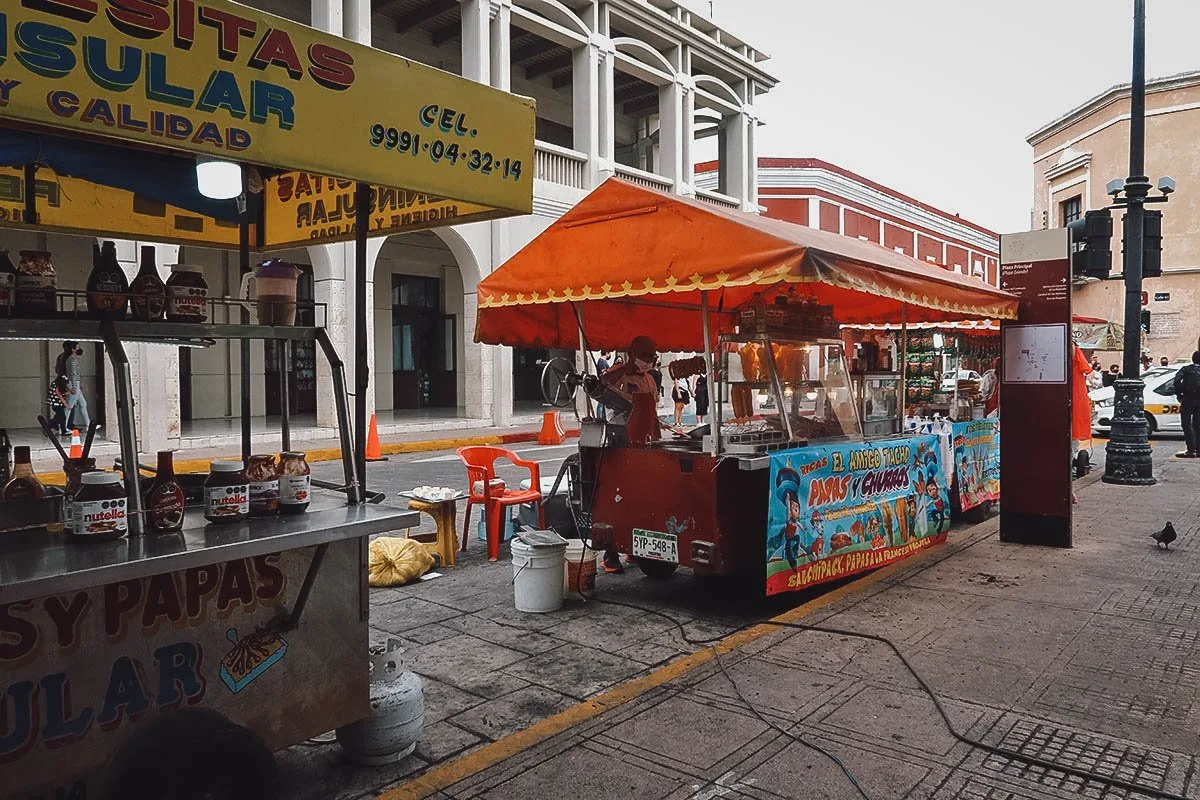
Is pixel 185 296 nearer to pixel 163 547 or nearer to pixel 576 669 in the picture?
pixel 163 547

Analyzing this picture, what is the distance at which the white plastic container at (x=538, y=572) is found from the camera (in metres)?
5.76

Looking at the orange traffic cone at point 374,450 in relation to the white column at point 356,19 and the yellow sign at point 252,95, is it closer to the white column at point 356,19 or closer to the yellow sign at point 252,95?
the white column at point 356,19

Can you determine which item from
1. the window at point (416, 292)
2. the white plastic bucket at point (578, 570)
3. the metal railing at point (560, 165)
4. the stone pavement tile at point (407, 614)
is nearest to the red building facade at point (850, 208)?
the metal railing at point (560, 165)

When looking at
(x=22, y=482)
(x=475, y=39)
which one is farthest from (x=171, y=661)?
(x=475, y=39)

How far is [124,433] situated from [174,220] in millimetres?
2149

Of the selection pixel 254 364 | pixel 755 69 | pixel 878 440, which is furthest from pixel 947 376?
pixel 755 69

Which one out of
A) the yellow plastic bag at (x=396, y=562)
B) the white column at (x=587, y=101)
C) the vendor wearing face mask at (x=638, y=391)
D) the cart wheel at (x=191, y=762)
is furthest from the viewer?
the white column at (x=587, y=101)

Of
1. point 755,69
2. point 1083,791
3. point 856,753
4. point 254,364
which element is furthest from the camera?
point 755,69

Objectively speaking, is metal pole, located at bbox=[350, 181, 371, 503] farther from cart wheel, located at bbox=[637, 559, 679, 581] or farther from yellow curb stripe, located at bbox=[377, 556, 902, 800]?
cart wheel, located at bbox=[637, 559, 679, 581]

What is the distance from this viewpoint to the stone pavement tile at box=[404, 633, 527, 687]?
186 inches

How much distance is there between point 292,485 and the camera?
11.2 ft

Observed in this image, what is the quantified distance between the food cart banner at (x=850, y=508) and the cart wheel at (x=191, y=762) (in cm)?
365

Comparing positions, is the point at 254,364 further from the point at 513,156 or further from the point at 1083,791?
the point at 1083,791

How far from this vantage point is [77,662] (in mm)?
2766
